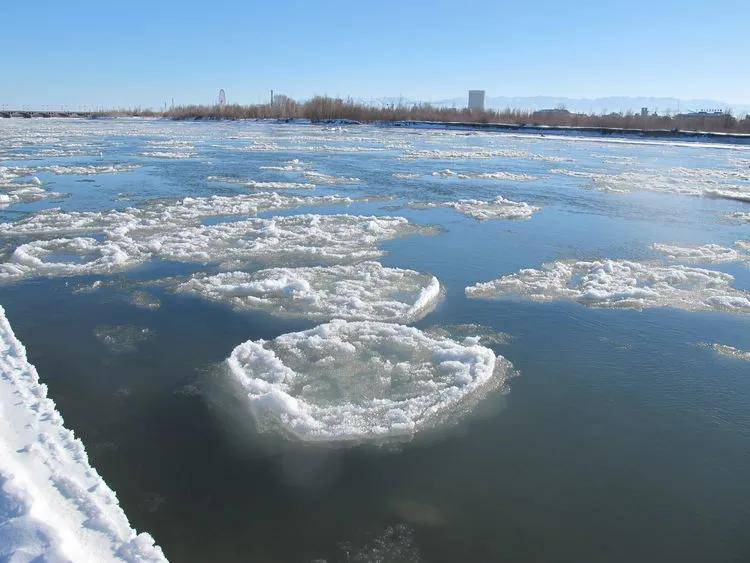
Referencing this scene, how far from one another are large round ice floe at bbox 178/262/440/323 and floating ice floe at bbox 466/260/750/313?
2.01 feet

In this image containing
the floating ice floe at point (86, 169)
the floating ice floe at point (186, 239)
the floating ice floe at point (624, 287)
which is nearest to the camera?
the floating ice floe at point (624, 287)

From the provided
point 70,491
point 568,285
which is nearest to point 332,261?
point 568,285

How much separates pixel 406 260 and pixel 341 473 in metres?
3.94

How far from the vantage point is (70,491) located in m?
2.43

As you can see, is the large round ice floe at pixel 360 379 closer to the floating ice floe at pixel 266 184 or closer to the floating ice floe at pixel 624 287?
the floating ice floe at pixel 624 287

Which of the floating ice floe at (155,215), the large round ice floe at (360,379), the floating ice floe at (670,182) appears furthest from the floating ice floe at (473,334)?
the floating ice floe at (670,182)

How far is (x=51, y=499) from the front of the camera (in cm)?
235

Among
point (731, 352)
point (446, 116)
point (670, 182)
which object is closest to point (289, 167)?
point (670, 182)

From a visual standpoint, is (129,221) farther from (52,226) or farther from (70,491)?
(70,491)

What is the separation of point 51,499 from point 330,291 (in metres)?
3.20

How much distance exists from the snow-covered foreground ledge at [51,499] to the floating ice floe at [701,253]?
650 cm

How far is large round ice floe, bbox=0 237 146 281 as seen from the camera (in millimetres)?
5762

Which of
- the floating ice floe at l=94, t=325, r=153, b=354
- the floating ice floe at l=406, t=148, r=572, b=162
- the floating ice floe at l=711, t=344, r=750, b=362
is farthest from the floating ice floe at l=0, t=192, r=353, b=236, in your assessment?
the floating ice floe at l=406, t=148, r=572, b=162

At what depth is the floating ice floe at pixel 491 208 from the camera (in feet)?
30.9
